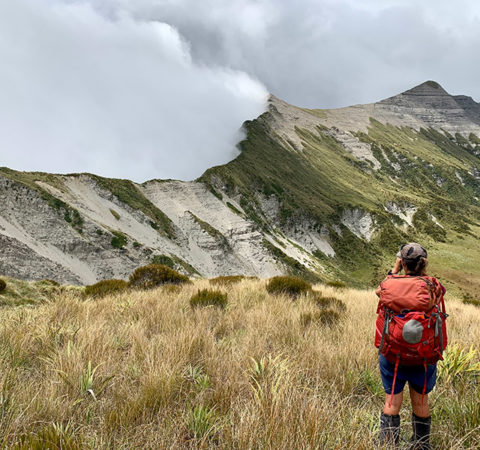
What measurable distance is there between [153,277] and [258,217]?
2595 inches

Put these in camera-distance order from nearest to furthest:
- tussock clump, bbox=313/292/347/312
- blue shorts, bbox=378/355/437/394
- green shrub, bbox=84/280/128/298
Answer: blue shorts, bbox=378/355/437/394
tussock clump, bbox=313/292/347/312
green shrub, bbox=84/280/128/298

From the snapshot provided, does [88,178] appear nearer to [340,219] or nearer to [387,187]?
[340,219]

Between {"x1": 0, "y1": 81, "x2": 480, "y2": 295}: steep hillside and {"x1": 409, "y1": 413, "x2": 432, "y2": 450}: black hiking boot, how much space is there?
4039 cm

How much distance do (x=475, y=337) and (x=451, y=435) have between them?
142 inches

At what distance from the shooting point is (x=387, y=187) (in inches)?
5103

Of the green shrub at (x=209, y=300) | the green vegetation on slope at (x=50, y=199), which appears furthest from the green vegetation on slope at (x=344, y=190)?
the green shrub at (x=209, y=300)

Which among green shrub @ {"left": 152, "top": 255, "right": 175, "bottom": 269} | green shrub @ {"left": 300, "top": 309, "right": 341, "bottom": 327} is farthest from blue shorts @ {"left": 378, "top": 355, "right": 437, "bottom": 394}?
green shrub @ {"left": 152, "top": 255, "right": 175, "bottom": 269}

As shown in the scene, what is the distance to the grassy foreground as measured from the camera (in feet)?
6.51

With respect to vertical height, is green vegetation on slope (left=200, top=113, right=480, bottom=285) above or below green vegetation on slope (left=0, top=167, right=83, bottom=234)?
above

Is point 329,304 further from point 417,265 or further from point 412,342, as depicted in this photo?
point 412,342

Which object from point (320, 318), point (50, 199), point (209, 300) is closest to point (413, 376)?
point (320, 318)

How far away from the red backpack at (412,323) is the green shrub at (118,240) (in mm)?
45407

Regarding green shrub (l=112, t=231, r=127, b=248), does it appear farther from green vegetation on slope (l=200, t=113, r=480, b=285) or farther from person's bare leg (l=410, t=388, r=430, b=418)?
person's bare leg (l=410, t=388, r=430, b=418)

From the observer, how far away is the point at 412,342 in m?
2.21
